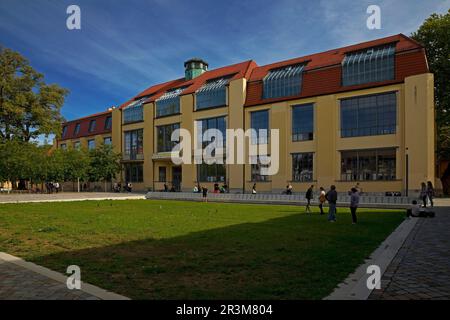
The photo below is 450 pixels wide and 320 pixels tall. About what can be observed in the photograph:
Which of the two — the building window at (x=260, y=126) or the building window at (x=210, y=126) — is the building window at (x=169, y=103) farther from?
the building window at (x=260, y=126)

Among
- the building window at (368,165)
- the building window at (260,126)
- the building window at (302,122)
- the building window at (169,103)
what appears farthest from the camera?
the building window at (169,103)

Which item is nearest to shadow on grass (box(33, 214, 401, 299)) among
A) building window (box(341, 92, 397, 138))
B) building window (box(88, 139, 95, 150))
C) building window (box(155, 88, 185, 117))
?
building window (box(341, 92, 397, 138))

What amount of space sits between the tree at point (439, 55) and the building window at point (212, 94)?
21059 mm

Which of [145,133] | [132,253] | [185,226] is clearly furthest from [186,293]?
[145,133]

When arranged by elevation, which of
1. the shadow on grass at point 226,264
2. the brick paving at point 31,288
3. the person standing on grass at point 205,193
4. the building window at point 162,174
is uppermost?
the building window at point 162,174

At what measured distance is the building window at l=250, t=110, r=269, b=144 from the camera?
124 ft

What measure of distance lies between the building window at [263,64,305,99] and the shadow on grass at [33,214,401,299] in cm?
2740

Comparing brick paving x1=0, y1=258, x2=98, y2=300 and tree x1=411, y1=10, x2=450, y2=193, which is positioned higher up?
tree x1=411, y1=10, x2=450, y2=193

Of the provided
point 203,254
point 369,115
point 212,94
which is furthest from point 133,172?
point 203,254

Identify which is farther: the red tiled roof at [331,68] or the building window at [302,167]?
the building window at [302,167]

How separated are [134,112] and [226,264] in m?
48.2

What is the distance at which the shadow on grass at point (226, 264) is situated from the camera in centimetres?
518

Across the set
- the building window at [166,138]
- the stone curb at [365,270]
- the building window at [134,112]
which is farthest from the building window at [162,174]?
the stone curb at [365,270]

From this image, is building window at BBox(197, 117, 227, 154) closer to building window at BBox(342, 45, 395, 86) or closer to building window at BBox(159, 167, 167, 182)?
building window at BBox(159, 167, 167, 182)
